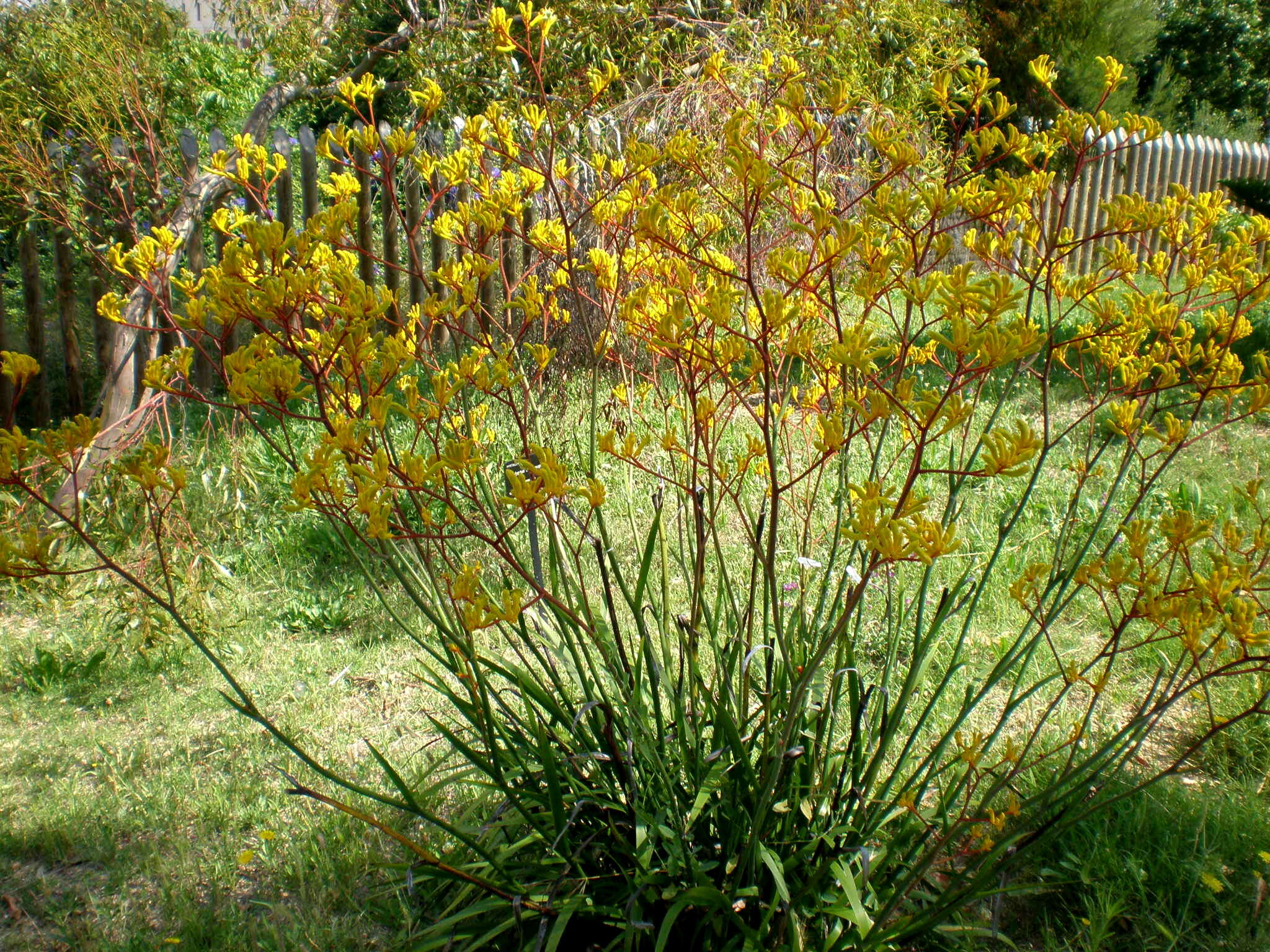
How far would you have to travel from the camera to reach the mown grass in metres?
1.83

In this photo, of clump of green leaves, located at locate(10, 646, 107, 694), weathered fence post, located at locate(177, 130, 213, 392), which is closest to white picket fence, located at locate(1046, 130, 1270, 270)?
weathered fence post, located at locate(177, 130, 213, 392)

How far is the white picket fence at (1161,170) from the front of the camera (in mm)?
10438

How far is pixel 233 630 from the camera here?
3174 millimetres

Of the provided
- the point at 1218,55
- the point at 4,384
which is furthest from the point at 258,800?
the point at 1218,55

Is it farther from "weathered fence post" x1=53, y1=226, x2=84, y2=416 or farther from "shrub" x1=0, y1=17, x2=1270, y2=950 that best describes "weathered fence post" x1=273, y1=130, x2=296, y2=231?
"shrub" x1=0, y1=17, x2=1270, y2=950

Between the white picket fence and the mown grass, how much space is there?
8048 millimetres

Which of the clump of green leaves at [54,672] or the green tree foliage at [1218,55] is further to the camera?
the green tree foliage at [1218,55]

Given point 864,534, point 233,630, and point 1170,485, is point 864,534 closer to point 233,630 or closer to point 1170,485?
point 233,630

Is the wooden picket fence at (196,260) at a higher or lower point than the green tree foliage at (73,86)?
lower

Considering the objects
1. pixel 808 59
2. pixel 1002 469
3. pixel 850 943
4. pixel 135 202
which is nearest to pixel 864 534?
pixel 1002 469

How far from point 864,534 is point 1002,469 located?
0.15 m

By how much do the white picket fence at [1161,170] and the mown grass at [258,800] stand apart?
805 cm

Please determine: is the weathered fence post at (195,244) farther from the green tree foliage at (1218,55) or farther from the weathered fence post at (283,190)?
the green tree foliage at (1218,55)

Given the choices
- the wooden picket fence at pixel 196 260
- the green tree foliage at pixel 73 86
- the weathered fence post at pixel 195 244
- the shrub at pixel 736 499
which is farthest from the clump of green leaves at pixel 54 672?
the green tree foliage at pixel 73 86
